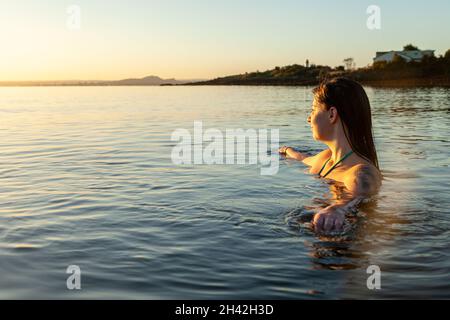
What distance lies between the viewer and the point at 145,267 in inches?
187

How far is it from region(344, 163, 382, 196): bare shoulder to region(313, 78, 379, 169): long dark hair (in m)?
0.28

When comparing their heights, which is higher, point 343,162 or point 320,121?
point 320,121

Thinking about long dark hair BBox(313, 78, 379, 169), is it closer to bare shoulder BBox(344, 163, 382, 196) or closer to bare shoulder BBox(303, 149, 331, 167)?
bare shoulder BBox(344, 163, 382, 196)

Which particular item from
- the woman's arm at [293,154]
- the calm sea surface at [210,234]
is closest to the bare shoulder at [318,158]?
the calm sea surface at [210,234]

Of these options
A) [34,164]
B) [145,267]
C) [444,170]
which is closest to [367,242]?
[145,267]

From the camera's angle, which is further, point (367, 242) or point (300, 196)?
point (300, 196)

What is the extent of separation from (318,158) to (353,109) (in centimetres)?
262

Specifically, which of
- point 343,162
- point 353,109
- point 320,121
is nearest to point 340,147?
point 343,162

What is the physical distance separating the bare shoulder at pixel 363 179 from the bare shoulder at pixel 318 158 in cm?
196

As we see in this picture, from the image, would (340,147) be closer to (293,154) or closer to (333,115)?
(333,115)

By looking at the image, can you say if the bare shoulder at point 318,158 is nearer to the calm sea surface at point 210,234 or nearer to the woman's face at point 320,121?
the calm sea surface at point 210,234

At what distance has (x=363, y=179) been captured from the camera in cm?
591
